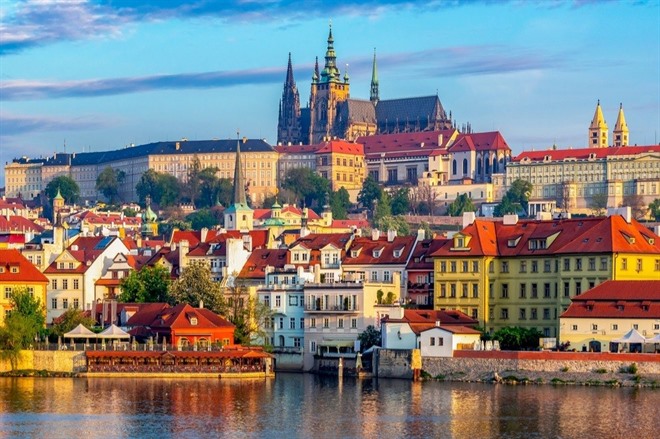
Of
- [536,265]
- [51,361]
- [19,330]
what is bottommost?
[51,361]

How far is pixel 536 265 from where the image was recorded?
282ft

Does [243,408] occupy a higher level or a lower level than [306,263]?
lower

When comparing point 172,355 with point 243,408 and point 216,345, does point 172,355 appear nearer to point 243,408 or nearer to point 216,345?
point 216,345

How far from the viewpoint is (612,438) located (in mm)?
59438

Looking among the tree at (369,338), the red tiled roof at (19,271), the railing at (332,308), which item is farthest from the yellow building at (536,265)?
the red tiled roof at (19,271)

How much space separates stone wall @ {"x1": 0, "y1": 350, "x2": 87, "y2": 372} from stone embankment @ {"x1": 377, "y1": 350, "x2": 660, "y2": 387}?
14.1 meters

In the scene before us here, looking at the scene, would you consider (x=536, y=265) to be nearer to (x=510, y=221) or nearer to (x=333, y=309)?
(x=510, y=221)

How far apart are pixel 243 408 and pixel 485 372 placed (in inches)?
534

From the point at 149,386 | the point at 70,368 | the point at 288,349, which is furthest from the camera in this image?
the point at 288,349

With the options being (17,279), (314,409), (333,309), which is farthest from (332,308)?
(314,409)

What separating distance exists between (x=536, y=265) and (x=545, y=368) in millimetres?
11137

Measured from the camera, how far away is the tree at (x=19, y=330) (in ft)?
262

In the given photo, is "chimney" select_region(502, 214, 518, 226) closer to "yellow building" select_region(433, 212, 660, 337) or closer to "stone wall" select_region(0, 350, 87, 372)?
"yellow building" select_region(433, 212, 660, 337)

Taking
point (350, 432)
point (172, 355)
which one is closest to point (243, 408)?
point (350, 432)
